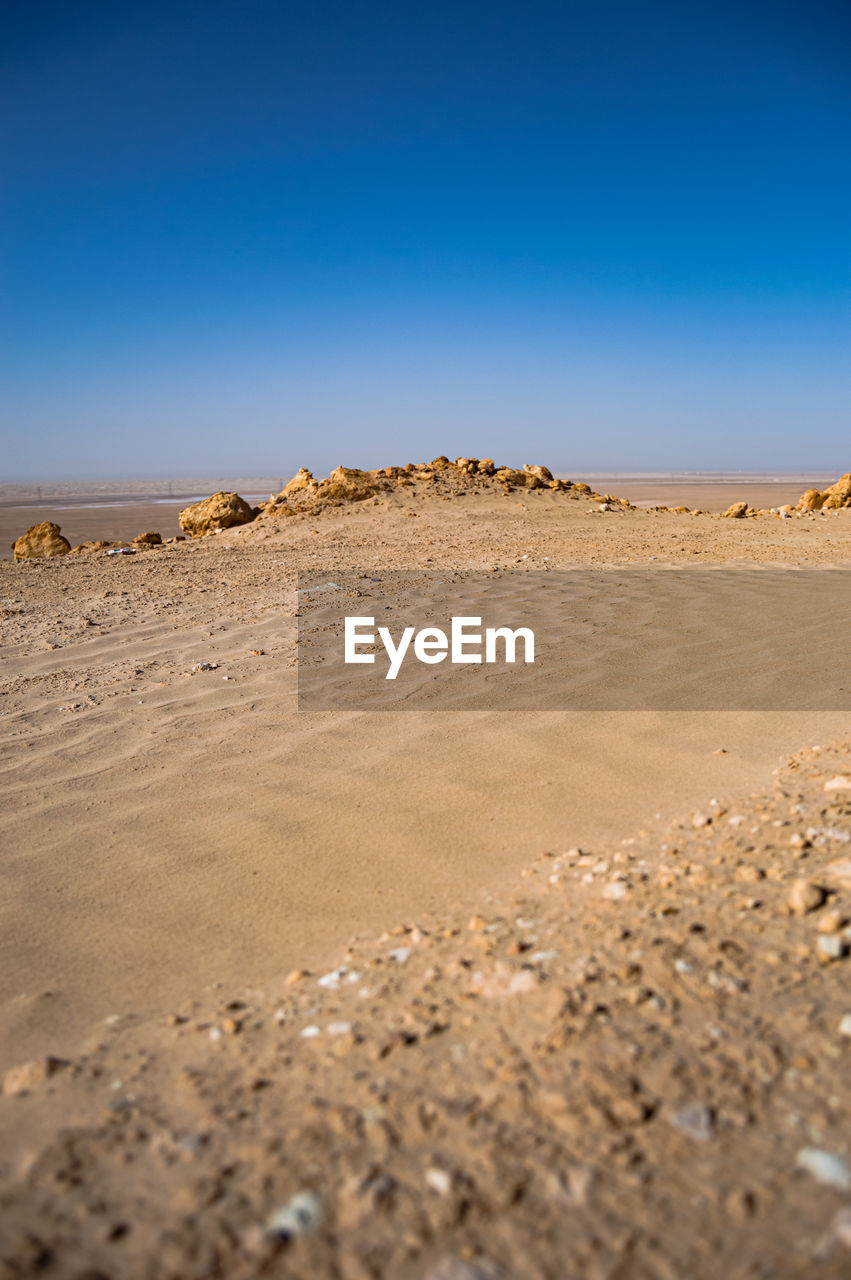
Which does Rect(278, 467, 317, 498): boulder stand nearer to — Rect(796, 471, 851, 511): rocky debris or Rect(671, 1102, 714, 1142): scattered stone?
Rect(796, 471, 851, 511): rocky debris

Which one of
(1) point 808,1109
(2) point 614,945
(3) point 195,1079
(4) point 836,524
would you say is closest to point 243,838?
(3) point 195,1079

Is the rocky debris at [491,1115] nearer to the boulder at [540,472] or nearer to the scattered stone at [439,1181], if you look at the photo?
the scattered stone at [439,1181]

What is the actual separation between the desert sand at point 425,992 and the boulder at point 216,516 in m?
9.24

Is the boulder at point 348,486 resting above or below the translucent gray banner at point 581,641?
above

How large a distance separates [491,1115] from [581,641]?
4.06 metres

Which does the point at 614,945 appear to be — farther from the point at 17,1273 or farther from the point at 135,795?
the point at 135,795

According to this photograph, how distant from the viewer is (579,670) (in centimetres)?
459

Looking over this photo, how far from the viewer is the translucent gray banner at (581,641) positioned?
415 cm

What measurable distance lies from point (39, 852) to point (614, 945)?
2019 mm

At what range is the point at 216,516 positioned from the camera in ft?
42.7

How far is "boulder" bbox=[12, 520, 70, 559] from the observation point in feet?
39.7

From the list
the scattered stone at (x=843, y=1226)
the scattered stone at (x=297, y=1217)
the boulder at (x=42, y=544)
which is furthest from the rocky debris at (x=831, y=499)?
the scattered stone at (x=297, y=1217)

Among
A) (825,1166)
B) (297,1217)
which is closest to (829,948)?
(825,1166)

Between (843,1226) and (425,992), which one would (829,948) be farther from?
(425,992)
